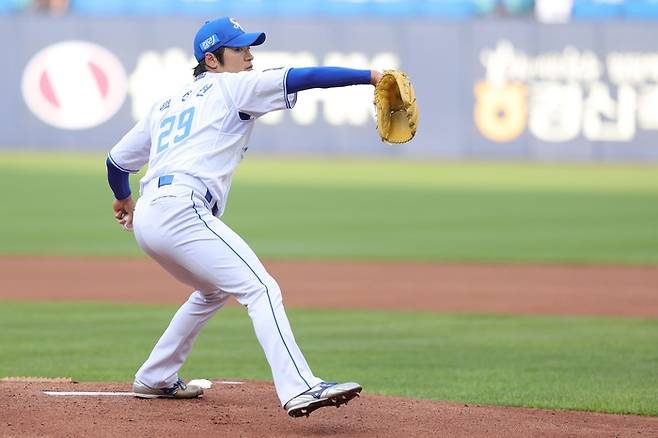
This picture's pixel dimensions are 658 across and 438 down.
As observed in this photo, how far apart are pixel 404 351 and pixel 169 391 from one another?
2.51 metres

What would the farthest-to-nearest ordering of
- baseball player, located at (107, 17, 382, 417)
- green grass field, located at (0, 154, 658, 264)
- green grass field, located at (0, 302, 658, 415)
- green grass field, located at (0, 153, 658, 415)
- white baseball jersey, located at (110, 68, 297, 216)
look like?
green grass field, located at (0, 154, 658, 264) → green grass field, located at (0, 153, 658, 415) → green grass field, located at (0, 302, 658, 415) → white baseball jersey, located at (110, 68, 297, 216) → baseball player, located at (107, 17, 382, 417)

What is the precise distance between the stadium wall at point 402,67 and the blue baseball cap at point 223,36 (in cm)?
2217

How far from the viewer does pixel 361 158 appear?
2836cm

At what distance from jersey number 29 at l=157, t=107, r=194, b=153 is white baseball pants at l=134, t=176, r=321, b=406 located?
0.17 m

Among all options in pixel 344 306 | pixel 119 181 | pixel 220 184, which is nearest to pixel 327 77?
pixel 220 184

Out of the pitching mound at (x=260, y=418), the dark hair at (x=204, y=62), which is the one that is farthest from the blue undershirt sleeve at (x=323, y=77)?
the pitching mound at (x=260, y=418)

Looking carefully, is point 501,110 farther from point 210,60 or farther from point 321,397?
point 321,397

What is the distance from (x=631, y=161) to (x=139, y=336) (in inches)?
843

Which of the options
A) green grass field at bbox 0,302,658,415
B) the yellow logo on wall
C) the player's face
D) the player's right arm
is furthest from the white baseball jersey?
the yellow logo on wall

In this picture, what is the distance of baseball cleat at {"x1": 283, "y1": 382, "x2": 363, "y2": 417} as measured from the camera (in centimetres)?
455

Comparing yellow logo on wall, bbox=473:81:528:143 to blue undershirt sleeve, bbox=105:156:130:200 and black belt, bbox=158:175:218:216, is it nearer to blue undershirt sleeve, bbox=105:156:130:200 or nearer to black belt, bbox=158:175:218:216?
blue undershirt sleeve, bbox=105:156:130:200

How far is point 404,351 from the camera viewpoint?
764 centimetres

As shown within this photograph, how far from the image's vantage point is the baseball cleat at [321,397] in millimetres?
4555

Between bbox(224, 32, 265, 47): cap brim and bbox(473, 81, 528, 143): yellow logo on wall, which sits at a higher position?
bbox(224, 32, 265, 47): cap brim
